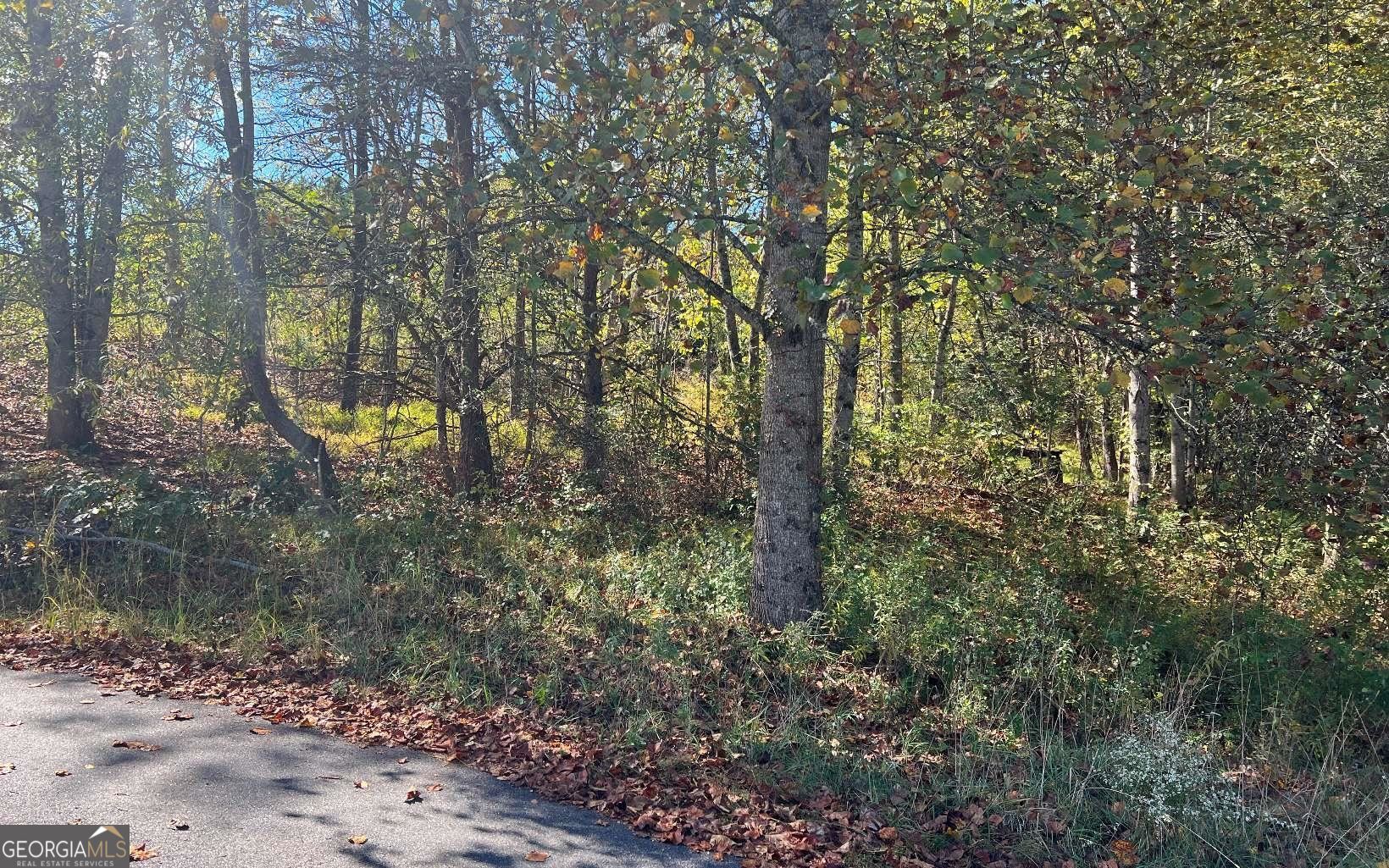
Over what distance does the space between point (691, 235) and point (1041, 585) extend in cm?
413

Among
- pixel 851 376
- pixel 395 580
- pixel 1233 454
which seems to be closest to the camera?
pixel 395 580

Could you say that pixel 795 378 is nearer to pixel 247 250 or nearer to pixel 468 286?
pixel 468 286

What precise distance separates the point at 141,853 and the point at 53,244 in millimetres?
9184

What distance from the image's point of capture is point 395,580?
841 centimetres

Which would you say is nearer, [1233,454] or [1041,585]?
[1041,585]

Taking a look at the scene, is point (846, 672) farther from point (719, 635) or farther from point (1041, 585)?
point (1041, 585)

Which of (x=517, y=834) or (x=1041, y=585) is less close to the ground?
(x=1041, y=585)

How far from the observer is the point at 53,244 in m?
10.6

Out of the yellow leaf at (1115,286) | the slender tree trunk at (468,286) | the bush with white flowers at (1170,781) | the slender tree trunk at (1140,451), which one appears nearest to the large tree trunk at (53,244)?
the slender tree trunk at (468,286)

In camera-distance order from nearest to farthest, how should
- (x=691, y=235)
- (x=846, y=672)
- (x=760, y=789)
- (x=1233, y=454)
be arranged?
(x=760, y=789)
(x=691, y=235)
(x=846, y=672)
(x=1233, y=454)

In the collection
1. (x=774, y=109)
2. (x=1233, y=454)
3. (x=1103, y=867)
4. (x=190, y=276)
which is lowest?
(x=1103, y=867)

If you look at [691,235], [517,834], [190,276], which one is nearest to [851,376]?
[691,235]

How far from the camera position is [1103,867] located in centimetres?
428

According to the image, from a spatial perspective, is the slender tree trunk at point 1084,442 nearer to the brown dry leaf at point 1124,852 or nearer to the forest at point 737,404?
the forest at point 737,404
